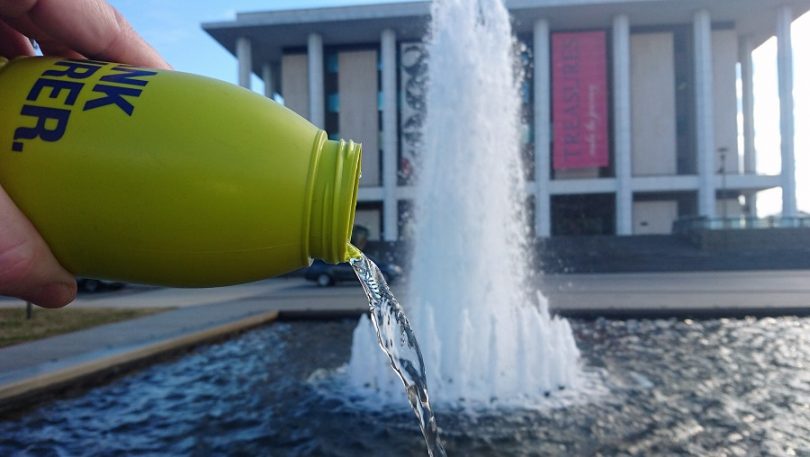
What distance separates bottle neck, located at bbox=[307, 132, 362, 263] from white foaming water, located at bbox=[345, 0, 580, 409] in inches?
194

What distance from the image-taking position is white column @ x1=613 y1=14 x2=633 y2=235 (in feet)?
133

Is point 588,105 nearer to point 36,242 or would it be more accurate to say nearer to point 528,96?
point 528,96

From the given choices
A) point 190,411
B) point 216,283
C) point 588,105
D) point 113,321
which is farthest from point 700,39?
point 216,283

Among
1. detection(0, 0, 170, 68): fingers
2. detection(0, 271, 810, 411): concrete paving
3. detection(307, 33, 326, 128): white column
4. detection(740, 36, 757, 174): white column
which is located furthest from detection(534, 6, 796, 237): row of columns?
detection(0, 0, 170, 68): fingers

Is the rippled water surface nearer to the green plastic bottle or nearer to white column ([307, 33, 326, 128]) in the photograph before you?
the green plastic bottle

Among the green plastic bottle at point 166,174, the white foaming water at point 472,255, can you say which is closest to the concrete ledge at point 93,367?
the white foaming water at point 472,255

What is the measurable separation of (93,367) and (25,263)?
633 cm

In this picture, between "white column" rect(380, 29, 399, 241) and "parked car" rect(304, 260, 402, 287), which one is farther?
"white column" rect(380, 29, 399, 241)

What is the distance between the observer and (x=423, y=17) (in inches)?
1599

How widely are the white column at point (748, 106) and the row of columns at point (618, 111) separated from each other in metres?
4.60

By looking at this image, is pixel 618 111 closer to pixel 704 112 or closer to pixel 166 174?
pixel 704 112

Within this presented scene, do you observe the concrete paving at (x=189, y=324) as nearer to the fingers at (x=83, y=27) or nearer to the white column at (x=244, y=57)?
the fingers at (x=83, y=27)

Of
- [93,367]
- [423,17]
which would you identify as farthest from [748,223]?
[93,367]

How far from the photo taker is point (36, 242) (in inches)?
48.5
